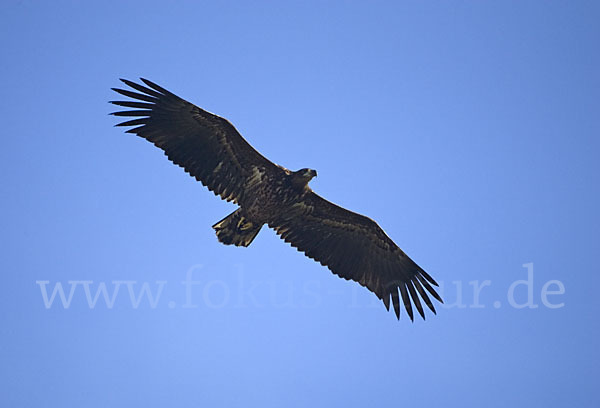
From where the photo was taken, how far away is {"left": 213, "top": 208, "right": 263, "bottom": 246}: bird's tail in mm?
14703

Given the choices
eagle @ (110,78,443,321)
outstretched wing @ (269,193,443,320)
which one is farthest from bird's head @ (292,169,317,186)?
outstretched wing @ (269,193,443,320)

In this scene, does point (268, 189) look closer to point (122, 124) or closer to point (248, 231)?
point (248, 231)

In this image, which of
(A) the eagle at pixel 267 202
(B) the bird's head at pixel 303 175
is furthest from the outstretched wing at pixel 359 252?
(B) the bird's head at pixel 303 175

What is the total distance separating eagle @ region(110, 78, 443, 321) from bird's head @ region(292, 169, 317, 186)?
0.06ft

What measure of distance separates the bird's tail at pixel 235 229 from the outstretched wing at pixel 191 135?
0.77 metres

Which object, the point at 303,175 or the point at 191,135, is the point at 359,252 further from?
the point at 191,135

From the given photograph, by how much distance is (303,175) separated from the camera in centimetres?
1425

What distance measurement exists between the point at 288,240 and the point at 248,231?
3.45ft

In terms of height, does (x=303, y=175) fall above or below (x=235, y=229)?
above

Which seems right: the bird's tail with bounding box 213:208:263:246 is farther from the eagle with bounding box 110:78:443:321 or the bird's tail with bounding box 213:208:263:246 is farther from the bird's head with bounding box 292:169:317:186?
the bird's head with bounding box 292:169:317:186

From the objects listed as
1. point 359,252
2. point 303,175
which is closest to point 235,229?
point 303,175

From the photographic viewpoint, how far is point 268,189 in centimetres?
1450

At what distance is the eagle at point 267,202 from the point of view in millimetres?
14070

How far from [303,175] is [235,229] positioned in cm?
168
